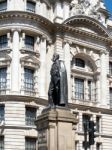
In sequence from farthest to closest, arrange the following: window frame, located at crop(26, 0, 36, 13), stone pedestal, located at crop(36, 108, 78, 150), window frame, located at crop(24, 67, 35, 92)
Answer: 1. window frame, located at crop(26, 0, 36, 13)
2. window frame, located at crop(24, 67, 35, 92)
3. stone pedestal, located at crop(36, 108, 78, 150)

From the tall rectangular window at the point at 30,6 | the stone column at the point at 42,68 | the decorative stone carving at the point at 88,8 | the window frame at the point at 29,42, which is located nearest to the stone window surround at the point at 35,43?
the window frame at the point at 29,42

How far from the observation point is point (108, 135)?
4700 centimetres

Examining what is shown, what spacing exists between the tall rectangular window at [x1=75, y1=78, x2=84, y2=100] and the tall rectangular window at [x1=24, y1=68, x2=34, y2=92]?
6.08 m

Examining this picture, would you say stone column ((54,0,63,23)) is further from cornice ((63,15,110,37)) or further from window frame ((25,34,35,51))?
window frame ((25,34,35,51))

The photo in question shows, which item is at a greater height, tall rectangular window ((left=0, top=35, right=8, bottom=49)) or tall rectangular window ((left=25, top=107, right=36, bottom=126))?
tall rectangular window ((left=0, top=35, right=8, bottom=49))

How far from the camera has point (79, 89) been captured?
153 feet

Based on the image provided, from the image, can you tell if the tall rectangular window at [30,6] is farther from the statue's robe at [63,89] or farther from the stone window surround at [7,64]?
the statue's robe at [63,89]

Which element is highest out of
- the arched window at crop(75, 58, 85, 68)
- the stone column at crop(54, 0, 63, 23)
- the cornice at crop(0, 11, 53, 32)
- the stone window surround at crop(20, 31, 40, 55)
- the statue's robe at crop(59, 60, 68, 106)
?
the stone column at crop(54, 0, 63, 23)

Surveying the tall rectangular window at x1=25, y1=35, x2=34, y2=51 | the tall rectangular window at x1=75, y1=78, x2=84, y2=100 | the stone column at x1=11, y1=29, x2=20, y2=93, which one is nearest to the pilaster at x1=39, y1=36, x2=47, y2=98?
the tall rectangular window at x1=25, y1=35, x2=34, y2=51

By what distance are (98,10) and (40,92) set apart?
13.9m

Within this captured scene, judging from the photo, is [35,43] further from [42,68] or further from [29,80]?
[29,80]

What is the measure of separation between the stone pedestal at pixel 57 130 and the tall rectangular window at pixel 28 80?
2273 cm

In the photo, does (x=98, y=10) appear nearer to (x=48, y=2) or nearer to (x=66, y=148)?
(x=48, y=2)

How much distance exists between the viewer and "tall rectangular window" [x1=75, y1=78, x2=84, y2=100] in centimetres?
4625
